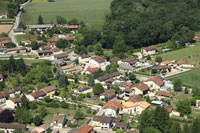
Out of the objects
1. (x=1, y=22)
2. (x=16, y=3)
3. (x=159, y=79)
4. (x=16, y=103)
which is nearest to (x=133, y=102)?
(x=159, y=79)

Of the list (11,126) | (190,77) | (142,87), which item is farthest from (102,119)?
(190,77)

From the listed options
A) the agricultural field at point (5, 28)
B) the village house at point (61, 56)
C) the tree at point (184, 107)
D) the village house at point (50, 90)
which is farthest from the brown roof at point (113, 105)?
the agricultural field at point (5, 28)

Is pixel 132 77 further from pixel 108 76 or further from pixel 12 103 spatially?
pixel 12 103

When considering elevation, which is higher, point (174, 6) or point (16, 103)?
point (174, 6)

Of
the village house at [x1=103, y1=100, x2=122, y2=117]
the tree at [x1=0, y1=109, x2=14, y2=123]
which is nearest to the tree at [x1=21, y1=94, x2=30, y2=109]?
the tree at [x1=0, y1=109, x2=14, y2=123]

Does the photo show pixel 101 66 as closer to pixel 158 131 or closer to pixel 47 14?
pixel 158 131
